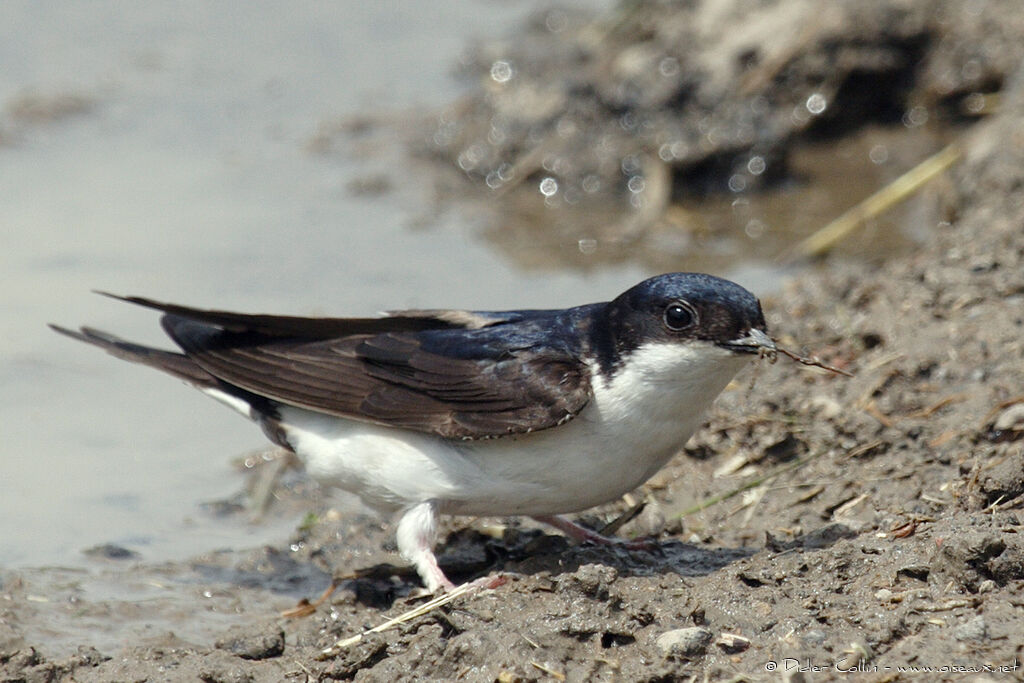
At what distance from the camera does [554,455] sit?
4281 mm

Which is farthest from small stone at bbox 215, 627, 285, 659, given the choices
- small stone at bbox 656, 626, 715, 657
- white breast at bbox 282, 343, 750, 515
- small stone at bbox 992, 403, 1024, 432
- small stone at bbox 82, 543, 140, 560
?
small stone at bbox 992, 403, 1024, 432

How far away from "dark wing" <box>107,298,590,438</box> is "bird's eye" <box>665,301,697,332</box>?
339 mm

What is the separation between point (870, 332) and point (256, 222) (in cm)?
428

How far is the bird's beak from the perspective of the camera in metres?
3.97

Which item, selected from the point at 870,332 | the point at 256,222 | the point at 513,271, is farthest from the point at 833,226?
the point at 256,222

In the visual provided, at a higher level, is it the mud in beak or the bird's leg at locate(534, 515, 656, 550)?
the mud in beak

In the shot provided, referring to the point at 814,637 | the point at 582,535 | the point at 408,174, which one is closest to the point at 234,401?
the point at 582,535

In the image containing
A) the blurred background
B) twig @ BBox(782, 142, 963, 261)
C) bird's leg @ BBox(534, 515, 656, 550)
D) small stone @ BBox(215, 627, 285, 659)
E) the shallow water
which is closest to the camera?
small stone @ BBox(215, 627, 285, 659)

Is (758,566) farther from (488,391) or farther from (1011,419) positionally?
(1011,419)

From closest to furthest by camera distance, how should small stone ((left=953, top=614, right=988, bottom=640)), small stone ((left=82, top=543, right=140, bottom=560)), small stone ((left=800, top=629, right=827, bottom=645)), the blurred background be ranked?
small stone ((left=953, top=614, right=988, bottom=640)) < small stone ((left=800, top=629, right=827, bottom=645)) < small stone ((left=82, top=543, right=140, bottom=560)) < the blurred background

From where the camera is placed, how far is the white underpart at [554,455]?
4184mm

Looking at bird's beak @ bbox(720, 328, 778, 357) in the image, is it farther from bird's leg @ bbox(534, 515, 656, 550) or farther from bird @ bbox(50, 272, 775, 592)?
bird's leg @ bbox(534, 515, 656, 550)

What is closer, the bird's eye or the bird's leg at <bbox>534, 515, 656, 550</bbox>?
the bird's eye

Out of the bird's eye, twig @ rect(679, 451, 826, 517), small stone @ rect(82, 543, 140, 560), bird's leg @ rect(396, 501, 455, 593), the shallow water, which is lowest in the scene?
bird's leg @ rect(396, 501, 455, 593)
